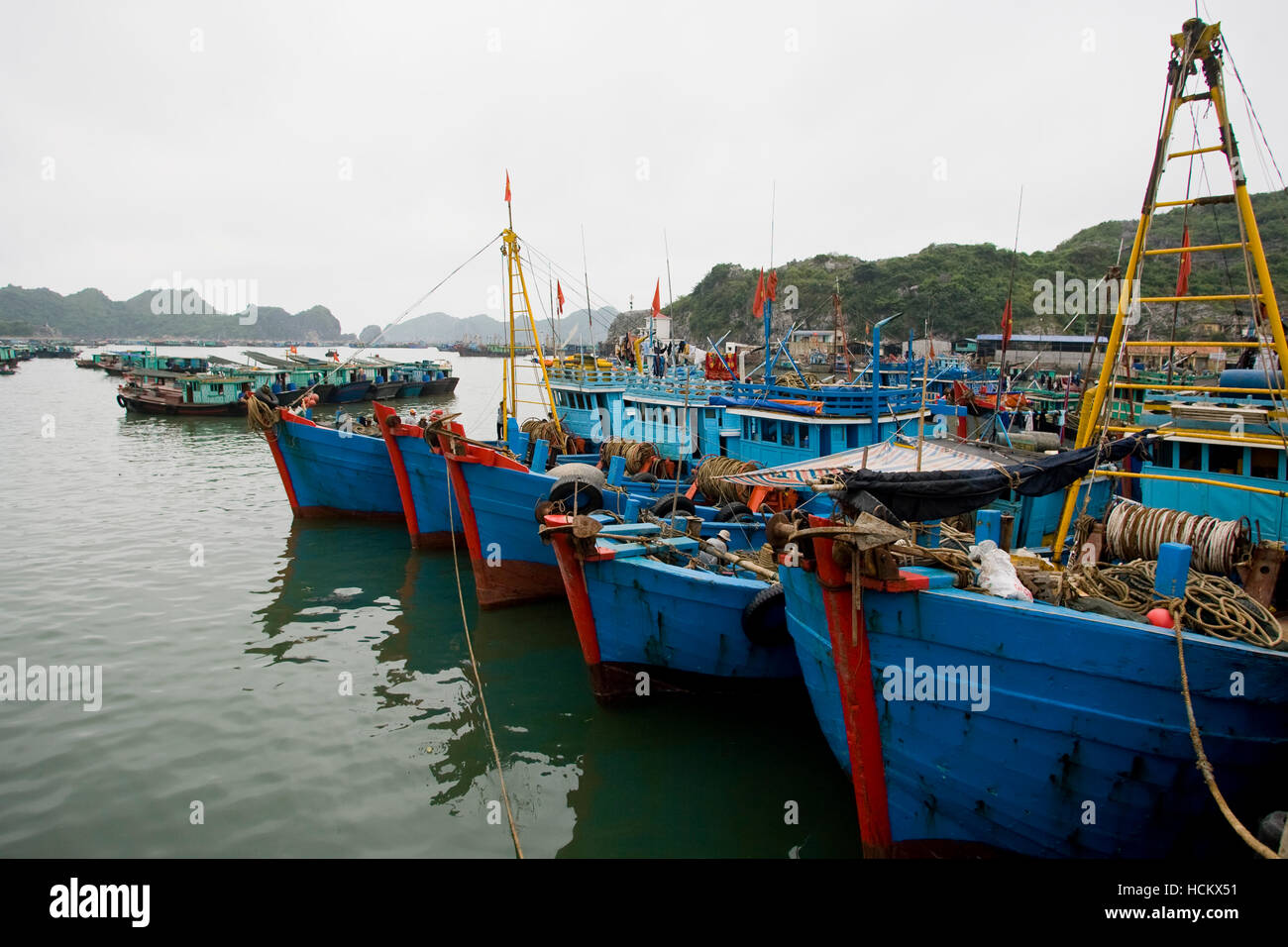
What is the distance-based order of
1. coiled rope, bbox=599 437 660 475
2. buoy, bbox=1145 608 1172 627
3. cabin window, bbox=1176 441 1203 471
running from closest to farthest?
buoy, bbox=1145 608 1172 627
cabin window, bbox=1176 441 1203 471
coiled rope, bbox=599 437 660 475

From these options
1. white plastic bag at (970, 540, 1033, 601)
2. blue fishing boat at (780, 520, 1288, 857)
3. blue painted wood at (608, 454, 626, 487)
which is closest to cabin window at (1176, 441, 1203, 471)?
white plastic bag at (970, 540, 1033, 601)

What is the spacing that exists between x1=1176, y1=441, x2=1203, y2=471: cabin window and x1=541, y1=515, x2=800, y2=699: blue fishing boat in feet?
17.6

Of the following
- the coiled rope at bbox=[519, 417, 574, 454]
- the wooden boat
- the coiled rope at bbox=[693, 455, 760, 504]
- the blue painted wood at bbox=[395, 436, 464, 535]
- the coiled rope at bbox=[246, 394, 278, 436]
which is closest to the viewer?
the coiled rope at bbox=[693, 455, 760, 504]

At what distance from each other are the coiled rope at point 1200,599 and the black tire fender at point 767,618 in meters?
3.32

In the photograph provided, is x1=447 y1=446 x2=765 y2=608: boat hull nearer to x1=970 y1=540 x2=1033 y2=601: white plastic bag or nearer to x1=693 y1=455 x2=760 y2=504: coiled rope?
x1=693 y1=455 x2=760 y2=504: coiled rope

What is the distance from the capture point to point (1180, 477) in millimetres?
8797

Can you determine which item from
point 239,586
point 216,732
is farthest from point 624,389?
point 216,732

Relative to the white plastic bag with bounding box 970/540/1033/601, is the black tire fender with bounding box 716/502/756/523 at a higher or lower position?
lower

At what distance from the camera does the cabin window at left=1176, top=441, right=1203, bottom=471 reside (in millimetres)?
9203

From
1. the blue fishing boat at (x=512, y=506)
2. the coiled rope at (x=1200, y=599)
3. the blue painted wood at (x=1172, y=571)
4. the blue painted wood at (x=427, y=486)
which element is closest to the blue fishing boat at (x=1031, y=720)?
the coiled rope at (x=1200, y=599)

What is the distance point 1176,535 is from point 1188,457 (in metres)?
2.32

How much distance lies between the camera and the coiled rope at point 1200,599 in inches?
213

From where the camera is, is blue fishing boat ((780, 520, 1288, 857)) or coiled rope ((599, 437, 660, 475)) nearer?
blue fishing boat ((780, 520, 1288, 857))
